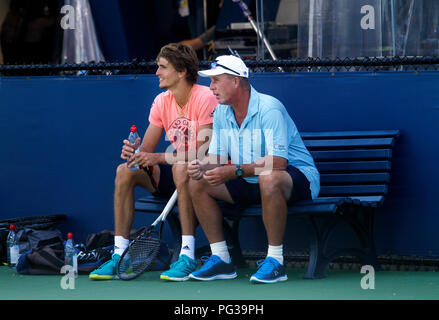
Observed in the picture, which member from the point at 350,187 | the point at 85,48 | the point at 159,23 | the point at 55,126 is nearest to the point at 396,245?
the point at 350,187

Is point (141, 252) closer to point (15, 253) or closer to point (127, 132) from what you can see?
point (15, 253)

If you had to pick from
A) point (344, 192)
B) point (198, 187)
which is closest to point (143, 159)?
point (198, 187)

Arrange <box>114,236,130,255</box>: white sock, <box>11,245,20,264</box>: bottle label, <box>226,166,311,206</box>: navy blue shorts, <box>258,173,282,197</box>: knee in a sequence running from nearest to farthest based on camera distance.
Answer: <box>258,173,282,197</box>: knee → <box>226,166,311,206</box>: navy blue shorts → <box>114,236,130,255</box>: white sock → <box>11,245,20,264</box>: bottle label

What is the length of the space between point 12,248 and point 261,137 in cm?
206

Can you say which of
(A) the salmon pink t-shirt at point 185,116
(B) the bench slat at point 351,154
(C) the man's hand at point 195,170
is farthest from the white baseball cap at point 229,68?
(B) the bench slat at point 351,154

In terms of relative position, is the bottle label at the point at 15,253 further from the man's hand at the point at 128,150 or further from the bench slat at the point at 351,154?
the bench slat at the point at 351,154

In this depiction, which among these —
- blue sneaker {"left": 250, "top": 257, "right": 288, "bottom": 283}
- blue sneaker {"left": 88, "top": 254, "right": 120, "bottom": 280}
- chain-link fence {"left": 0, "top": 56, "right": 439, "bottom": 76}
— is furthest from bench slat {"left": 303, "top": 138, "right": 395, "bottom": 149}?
blue sneaker {"left": 88, "top": 254, "right": 120, "bottom": 280}

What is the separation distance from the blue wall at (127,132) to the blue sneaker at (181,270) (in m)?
1.01

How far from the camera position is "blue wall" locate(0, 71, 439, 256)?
5.75 metres

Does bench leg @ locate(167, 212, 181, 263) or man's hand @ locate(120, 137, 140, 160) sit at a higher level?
man's hand @ locate(120, 137, 140, 160)

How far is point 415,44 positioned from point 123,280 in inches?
114

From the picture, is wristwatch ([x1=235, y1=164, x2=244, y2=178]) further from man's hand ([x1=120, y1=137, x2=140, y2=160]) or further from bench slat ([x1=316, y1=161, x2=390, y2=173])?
bench slat ([x1=316, y1=161, x2=390, y2=173])

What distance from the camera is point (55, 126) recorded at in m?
6.55

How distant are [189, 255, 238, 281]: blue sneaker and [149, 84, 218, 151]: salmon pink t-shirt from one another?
805mm
